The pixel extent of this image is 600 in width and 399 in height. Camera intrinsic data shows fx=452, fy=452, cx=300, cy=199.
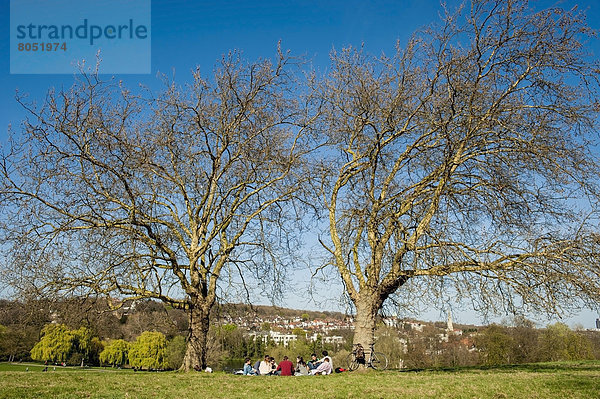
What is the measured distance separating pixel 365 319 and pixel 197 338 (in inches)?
216

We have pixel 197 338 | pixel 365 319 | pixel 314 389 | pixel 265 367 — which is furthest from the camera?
pixel 265 367

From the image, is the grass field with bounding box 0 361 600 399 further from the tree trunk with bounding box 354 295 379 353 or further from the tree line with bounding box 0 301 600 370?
the tree trunk with bounding box 354 295 379 353

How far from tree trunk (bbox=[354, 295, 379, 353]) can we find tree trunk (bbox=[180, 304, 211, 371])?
16.4 feet

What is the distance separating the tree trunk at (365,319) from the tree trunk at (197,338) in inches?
197

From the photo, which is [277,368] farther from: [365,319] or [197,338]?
[365,319]

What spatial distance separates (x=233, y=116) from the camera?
15484 millimetres

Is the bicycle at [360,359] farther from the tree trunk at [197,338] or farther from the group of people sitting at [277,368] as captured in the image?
the tree trunk at [197,338]

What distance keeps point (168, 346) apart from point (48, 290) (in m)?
71.0

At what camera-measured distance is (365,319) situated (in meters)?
13.7

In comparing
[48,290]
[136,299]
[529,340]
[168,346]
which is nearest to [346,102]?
[136,299]

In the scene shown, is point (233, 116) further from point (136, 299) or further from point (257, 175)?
point (136, 299)

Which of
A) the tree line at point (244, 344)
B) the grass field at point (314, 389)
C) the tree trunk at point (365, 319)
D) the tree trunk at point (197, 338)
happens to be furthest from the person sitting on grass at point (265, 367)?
the grass field at point (314, 389)

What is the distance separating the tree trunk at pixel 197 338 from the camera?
14258 mm

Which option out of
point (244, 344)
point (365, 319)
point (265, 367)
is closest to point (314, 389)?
→ point (365, 319)
